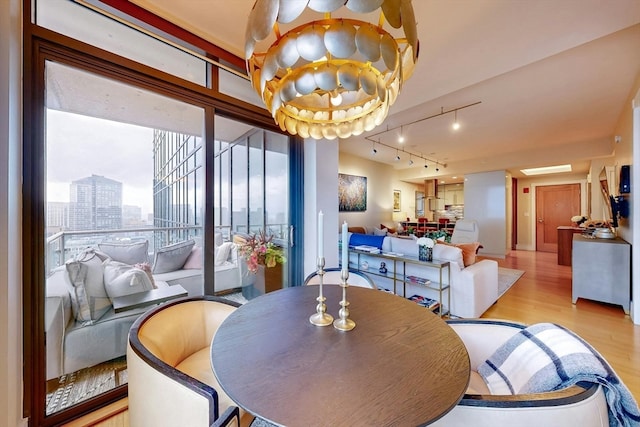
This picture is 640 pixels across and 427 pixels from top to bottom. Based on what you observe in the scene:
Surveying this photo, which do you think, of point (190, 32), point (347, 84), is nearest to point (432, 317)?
point (347, 84)

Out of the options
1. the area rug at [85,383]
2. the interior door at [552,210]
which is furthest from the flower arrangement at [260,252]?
the interior door at [552,210]

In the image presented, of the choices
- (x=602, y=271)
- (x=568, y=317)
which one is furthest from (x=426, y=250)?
(x=602, y=271)

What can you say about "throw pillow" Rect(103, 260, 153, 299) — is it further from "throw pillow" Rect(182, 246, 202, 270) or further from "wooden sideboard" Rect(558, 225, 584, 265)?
"wooden sideboard" Rect(558, 225, 584, 265)

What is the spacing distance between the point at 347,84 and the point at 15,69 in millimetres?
1645

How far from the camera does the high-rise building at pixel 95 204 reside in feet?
5.09

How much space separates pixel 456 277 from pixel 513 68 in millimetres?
2161

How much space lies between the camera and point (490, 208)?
678cm

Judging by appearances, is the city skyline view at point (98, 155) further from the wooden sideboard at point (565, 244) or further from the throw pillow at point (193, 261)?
the wooden sideboard at point (565, 244)

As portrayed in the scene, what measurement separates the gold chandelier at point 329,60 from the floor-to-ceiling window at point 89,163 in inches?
36.3

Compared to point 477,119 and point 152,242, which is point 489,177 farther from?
point 152,242

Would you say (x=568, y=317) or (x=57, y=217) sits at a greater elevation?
(x=57, y=217)

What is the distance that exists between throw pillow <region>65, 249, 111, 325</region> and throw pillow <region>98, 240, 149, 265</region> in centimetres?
8

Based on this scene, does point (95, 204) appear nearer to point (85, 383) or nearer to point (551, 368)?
point (85, 383)

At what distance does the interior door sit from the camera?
7.16 metres
